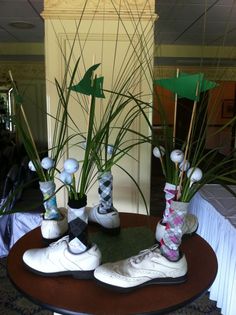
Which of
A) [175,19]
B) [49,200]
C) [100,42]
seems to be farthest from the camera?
[175,19]

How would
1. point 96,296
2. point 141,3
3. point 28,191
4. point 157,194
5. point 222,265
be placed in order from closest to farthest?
1. point 96,296
2. point 141,3
3. point 222,265
4. point 28,191
5. point 157,194

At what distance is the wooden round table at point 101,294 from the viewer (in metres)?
0.69

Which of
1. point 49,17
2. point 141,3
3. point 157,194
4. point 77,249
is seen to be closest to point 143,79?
point 141,3

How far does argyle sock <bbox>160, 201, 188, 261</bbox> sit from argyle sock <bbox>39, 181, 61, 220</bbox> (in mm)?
362

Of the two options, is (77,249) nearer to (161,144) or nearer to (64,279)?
(64,279)

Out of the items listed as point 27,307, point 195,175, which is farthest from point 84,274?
point 27,307

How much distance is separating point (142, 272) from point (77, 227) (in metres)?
0.20

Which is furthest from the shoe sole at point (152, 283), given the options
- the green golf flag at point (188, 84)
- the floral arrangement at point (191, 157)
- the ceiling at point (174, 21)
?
the ceiling at point (174, 21)

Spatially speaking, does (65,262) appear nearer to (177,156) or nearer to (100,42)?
(177,156)

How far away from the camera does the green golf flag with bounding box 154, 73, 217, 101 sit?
26.4 inches

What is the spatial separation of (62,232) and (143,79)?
3.44 ft

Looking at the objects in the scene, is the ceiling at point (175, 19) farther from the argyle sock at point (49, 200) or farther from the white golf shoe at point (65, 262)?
the white golf shoe at point (65, 262)

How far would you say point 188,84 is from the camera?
0.68 m

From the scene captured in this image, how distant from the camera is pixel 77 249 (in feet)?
2.52
